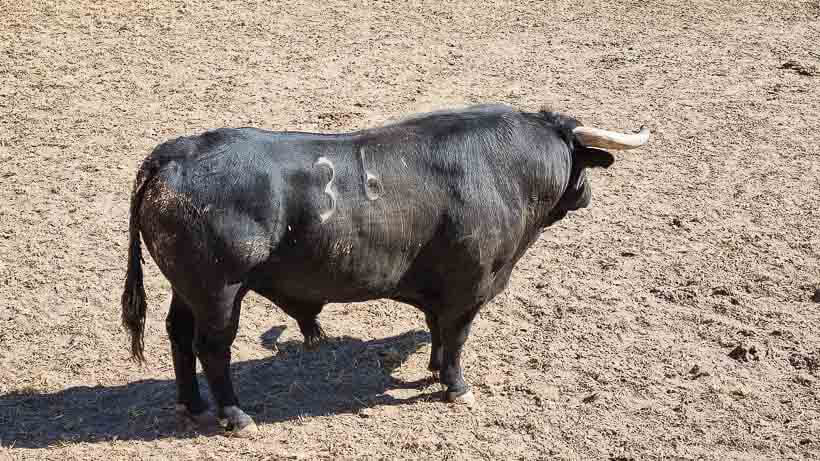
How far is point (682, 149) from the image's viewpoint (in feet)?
30.8

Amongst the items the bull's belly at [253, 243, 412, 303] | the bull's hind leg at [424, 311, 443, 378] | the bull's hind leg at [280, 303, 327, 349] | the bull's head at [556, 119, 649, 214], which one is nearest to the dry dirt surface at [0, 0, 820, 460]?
the bull's hind leg at [424, 311, 443, 378]

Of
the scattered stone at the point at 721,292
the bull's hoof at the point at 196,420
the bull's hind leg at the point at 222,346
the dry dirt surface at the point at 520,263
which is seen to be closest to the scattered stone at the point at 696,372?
the dry dirt surface at the point at 520,263

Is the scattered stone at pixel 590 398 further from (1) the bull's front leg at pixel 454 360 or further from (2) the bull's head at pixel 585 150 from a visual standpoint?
(2) the bull's head at pixel 585 150

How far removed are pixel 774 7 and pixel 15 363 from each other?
10.0 meters

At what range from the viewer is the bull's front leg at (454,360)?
20.4 feet

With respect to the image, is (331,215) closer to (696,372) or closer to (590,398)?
(590,398)

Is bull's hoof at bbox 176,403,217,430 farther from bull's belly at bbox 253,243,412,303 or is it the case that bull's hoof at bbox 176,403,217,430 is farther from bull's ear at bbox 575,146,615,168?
bull's ear at bbox 575,146,615,168

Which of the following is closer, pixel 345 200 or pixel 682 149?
pixel 345 200

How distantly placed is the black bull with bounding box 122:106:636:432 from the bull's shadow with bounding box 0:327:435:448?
0.92ft

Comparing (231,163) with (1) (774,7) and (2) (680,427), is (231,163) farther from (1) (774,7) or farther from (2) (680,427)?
(1) (774,7)

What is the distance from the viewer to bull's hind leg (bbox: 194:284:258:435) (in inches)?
215

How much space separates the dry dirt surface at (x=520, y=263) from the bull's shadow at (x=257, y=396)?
0.02 m

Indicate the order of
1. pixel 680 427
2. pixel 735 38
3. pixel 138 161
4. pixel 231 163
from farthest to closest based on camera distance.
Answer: pixel 735 38 → pixel 138 161 → pixel 680 427 → pixel 231 163

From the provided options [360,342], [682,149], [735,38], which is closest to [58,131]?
[360,342]
